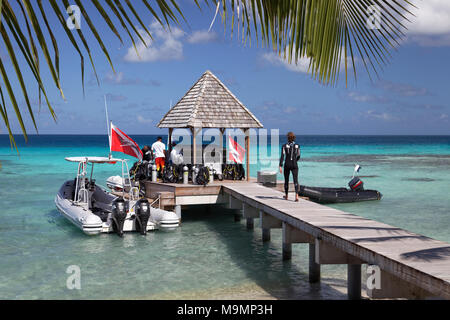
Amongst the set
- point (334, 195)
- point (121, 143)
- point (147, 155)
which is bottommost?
point (334, 195)

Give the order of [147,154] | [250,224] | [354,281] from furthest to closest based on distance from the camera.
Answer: [147,154], [250,224], [354,281]

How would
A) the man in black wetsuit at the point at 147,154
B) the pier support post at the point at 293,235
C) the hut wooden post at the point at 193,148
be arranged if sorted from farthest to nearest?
the man in black wetsuit at the point at 147,154, the hut wooden post at the point at 193,148, the pier support post at the point at 293,235

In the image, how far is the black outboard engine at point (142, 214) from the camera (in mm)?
13898

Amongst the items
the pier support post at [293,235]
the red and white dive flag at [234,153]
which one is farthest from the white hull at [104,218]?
the pier support post at [293,235]

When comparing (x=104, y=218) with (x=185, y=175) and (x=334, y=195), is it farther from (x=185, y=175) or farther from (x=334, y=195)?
(x=334, y=195)

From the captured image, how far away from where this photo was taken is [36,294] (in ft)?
30.8

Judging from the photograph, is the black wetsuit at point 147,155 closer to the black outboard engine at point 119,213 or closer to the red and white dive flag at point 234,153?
the red and white dive flag at point 234,153

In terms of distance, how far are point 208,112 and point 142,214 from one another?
16.5ft

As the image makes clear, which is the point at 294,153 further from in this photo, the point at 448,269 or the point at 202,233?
the point at 448,269

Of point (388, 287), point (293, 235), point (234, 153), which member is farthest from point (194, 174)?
point (388, 287)

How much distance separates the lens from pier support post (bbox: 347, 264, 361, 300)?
7887 mm

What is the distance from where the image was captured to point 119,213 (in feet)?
45.3
